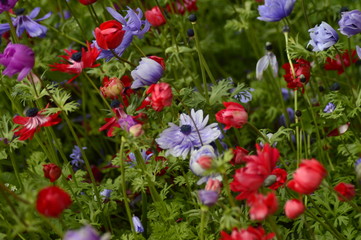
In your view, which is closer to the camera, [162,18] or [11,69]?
[11,69]

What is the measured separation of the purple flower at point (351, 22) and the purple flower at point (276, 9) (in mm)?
152

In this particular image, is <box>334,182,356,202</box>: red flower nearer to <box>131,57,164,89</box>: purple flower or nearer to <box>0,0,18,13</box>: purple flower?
<box>131,57,164,89</box>: purple flower

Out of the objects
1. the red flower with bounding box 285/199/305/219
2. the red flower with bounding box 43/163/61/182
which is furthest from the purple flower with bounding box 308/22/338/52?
the red flower with bounding box 43/163/61/182

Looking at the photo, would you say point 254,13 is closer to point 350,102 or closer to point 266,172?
point 350,102

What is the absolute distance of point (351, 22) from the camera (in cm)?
148

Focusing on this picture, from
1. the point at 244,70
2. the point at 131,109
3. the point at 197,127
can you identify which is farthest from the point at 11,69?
the point at 244,70

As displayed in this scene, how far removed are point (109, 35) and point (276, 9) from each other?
1.62 feet

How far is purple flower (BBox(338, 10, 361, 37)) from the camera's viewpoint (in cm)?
148

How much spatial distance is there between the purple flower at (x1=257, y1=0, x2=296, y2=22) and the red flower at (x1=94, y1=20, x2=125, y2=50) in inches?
16.7

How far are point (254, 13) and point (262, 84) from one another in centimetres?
35

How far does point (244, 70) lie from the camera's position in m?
2.81

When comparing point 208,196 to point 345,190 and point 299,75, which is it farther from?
point 299,75

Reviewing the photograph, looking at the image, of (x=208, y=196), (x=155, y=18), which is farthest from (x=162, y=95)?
(x=155, y=18)

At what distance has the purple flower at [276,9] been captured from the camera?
153cm
